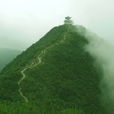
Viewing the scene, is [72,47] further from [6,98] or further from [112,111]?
[6,98]

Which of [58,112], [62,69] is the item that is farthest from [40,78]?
[58,112]

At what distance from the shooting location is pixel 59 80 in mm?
134875

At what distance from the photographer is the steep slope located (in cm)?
11656

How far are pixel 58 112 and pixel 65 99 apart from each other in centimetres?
2022

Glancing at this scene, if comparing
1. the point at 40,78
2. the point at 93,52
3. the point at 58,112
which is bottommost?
the point at 58,112

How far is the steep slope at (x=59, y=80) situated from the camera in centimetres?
11656

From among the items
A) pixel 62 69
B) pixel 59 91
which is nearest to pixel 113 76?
pixel 62 69

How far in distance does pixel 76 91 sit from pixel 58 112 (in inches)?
1172

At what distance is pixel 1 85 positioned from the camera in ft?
398

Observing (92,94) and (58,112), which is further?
(92,94)

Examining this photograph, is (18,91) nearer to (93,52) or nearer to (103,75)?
(103,75)

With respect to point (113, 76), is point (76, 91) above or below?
below

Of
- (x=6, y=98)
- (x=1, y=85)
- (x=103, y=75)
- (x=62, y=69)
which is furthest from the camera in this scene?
(x=103, y=75)

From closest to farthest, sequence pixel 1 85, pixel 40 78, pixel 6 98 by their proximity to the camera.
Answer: pixel 6 98 → pixel 1 85 → pixel 40 78
